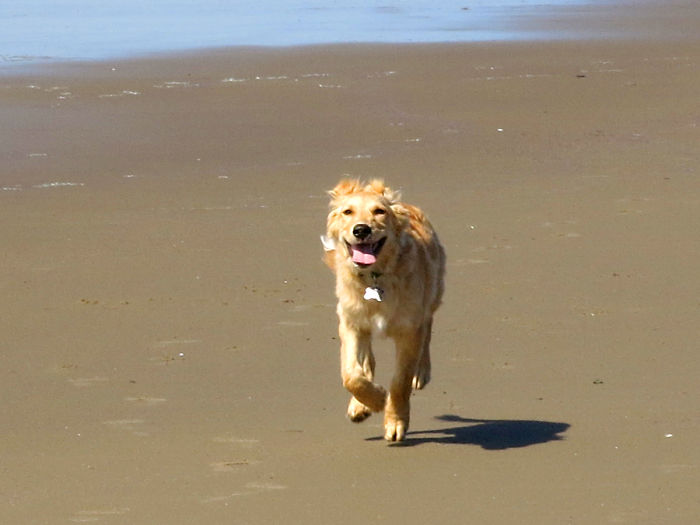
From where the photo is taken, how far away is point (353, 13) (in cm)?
2694

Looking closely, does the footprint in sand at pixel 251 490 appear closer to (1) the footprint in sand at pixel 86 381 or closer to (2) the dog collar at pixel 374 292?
(2) the dog collar at pixel 374 292

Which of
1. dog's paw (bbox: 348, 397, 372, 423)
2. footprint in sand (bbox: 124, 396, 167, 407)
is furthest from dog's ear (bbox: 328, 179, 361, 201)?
footprint in sand (bbox: 124, 396, 167, 407)

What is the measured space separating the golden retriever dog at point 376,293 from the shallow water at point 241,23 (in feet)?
45.2

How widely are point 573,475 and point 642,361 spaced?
1.82 m

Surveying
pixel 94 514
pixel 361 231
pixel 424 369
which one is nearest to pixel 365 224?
pixel 361 231

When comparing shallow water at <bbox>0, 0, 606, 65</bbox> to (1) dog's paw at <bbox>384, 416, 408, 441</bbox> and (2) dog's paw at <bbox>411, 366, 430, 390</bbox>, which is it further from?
(1) dog's paw at <bbox>384, 416, 408, 441</bbox>

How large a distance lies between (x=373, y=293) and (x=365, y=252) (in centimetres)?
19

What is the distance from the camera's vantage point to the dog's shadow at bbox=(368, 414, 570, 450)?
6.44 metres

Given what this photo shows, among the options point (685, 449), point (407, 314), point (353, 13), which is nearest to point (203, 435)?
point (407, 314)

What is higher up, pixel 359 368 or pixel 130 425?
pixel 359 368

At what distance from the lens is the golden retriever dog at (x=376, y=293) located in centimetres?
652

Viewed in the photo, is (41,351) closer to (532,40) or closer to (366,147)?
(366,147)

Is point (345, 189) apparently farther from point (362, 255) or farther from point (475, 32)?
point (475, 32)

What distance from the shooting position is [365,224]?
253 inches
